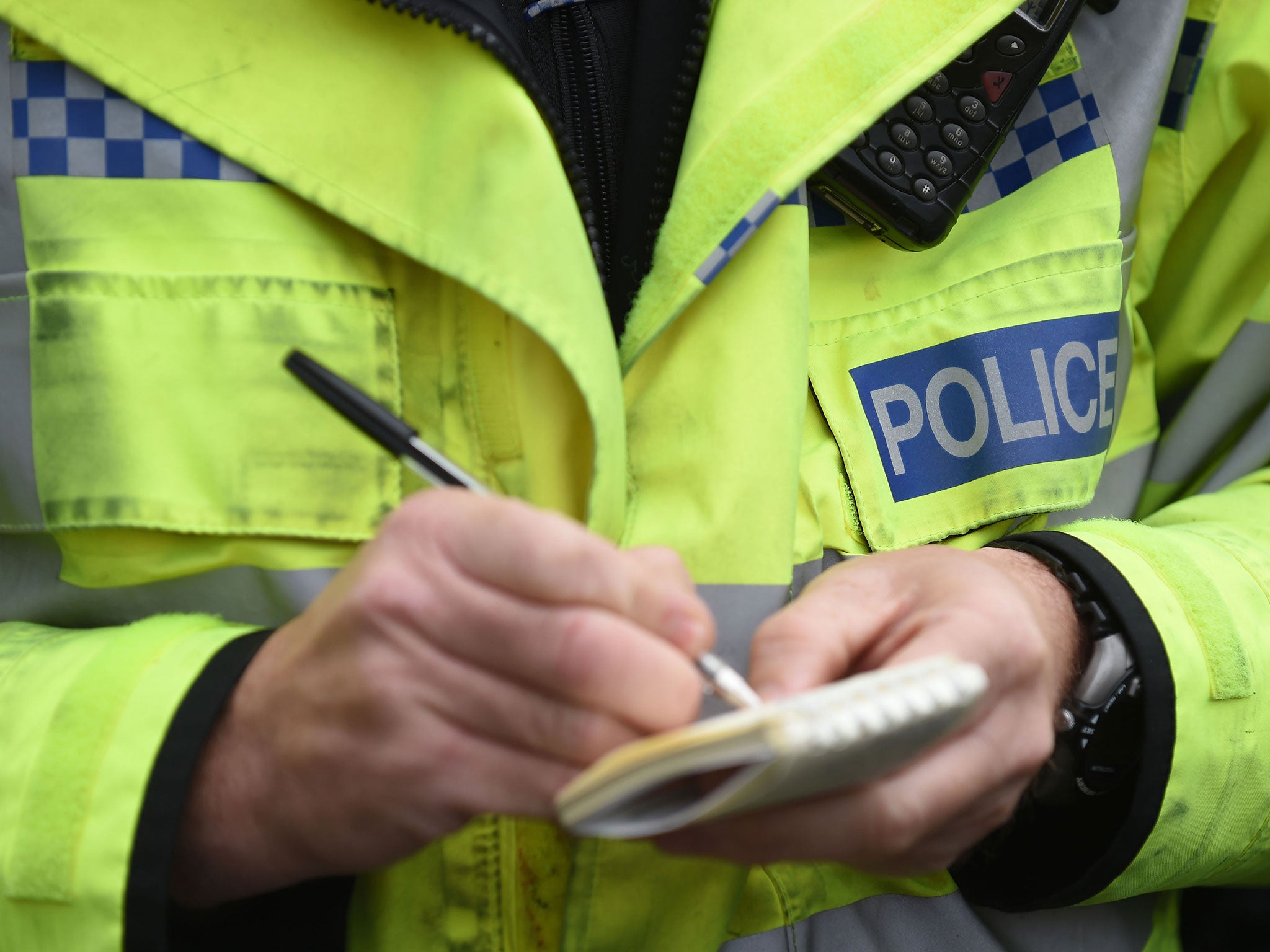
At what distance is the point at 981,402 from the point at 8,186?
751mm

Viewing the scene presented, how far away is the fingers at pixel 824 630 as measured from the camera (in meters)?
0.50

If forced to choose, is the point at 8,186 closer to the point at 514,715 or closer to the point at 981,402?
the point at 514,715

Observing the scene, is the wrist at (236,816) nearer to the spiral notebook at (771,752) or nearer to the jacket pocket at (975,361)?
the spiral notebook at (771,752)

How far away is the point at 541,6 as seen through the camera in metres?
0.80

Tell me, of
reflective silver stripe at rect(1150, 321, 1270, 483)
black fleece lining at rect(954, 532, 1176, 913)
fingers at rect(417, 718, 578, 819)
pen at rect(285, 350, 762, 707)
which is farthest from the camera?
reflective silver stripe at rect(1150, 321, 1270, 483)

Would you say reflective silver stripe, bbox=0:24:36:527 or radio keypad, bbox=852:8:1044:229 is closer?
reflective silver stripe, bbox=0:24:36:527

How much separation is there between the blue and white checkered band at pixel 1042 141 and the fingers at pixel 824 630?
0.38 metres

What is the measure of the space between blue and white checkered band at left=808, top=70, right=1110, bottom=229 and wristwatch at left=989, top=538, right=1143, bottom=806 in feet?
1.23

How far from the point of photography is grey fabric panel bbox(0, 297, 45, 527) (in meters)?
0.64

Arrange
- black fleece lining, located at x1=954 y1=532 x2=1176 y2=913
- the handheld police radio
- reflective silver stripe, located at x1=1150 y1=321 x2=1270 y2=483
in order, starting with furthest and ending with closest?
reflective silver stripe, located at x1=1150 y1=321 x2=1270 y2=483, the handheld police radio, black fleece lining, located at x1=954 y1=532 x2=1176 y2=913

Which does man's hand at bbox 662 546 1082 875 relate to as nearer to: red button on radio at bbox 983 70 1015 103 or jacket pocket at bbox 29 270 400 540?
jacket pocket at bbox 29 270 400 540

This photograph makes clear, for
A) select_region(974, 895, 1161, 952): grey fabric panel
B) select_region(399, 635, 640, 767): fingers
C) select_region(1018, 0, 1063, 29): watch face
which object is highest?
select_region(1018, 0, 1063, 29): watch face

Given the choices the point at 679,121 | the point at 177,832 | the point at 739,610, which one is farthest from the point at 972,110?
the point at 177,832

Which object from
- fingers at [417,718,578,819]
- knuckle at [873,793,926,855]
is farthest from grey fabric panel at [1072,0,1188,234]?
fingers at [417,718,578,819]
